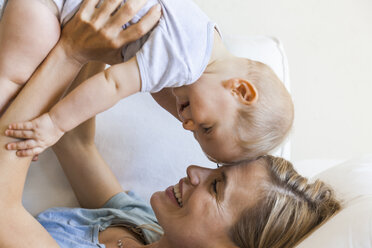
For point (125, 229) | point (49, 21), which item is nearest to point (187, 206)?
point (125, 229)

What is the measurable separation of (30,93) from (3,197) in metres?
0.24

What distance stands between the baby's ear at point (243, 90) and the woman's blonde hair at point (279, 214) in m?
0.20

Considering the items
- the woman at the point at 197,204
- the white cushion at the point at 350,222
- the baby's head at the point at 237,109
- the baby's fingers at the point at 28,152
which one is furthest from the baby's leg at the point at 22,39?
the white cushion at the point at 350,222

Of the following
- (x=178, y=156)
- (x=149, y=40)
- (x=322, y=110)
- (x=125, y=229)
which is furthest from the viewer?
(x=322, y=110)

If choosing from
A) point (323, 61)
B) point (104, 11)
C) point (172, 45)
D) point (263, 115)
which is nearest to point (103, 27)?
point (104, 11)

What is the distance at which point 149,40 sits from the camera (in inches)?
38.3

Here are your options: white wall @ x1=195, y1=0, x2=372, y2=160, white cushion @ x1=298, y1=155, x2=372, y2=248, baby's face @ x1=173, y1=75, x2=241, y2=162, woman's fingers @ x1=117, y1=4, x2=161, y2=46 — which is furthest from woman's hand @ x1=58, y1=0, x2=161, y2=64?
white wall @ x1=195, y1=0, x2=372, y2=160

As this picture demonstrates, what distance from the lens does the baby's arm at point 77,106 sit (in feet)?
Answer: 3.06

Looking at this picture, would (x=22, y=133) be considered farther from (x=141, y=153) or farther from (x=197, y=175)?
(x=141, y=153)

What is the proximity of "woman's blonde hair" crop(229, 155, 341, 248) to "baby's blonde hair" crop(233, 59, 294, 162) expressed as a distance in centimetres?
11

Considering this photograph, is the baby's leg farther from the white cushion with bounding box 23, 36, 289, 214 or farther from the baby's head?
the white cushion with bounding box 23, 36, 289, 214

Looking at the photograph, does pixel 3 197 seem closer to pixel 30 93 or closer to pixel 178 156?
pixel 30 93

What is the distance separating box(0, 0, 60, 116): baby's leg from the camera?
0.96 m

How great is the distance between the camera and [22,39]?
0.96 m
